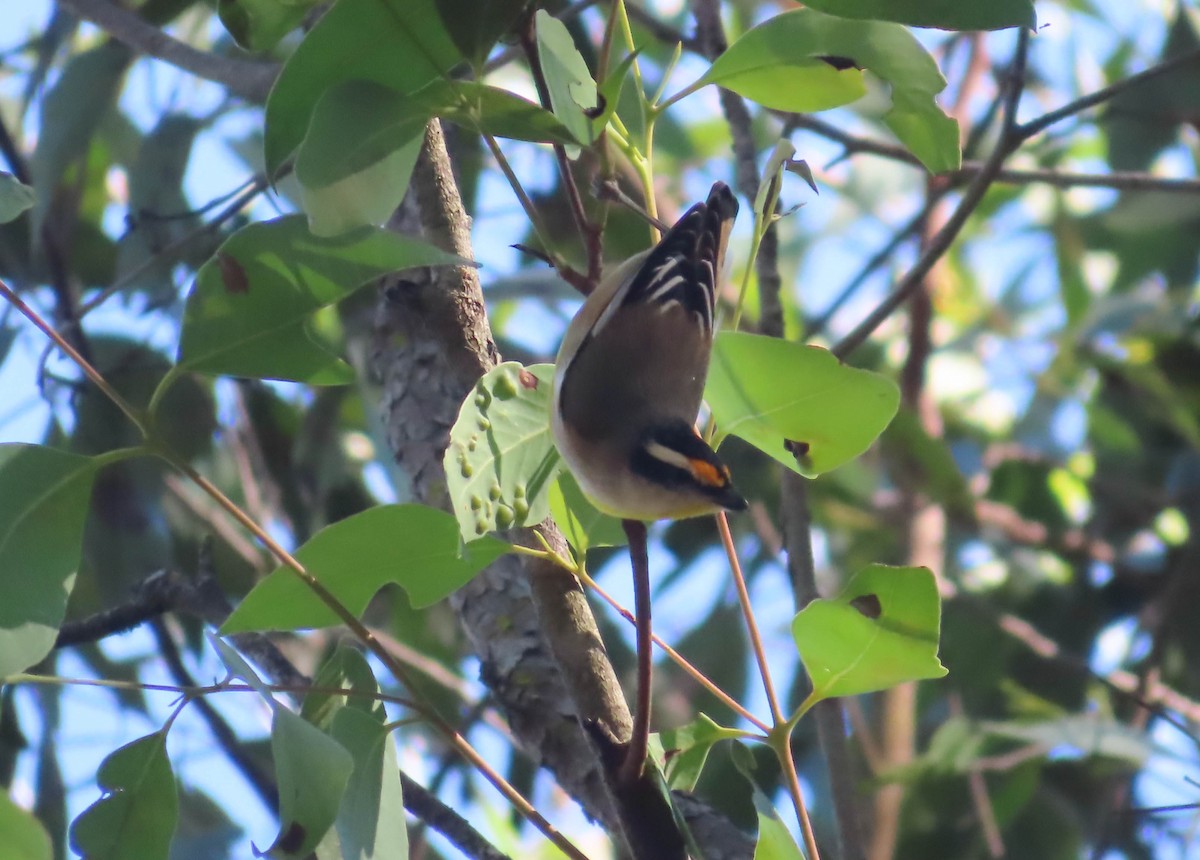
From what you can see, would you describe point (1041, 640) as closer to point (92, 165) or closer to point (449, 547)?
point (449, 547)

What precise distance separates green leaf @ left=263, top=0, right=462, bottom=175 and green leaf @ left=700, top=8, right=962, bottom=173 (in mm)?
269

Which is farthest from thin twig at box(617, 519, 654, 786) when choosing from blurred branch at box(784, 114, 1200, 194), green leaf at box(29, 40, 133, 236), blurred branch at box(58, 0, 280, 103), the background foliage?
green leaf at box(29, 40, 133, 236)

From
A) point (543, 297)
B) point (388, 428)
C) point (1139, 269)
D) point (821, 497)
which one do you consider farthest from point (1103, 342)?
point (388, 428)

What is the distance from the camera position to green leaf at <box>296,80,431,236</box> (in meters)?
1.03

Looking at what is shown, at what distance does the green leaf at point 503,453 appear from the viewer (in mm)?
1082

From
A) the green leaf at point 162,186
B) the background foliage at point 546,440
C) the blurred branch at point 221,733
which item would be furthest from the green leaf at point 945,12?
the green leaf at point 162,186

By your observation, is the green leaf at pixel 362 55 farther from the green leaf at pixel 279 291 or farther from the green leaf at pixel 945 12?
the green leaf at pixel 945 12

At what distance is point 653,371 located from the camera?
1.64 meters

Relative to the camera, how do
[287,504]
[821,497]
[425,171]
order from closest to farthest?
[425,171], [287,504], [821,497]

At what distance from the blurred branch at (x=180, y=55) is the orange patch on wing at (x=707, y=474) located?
953 mm

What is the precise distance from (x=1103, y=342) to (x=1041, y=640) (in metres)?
1.08

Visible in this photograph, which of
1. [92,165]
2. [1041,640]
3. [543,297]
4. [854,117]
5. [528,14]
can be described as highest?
[92,165]

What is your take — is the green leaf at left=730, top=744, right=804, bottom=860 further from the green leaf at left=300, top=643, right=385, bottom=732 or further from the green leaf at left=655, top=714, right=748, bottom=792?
the green leaf at left=300, top=643, right=385, bottom=732

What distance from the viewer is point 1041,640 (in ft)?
11.0
